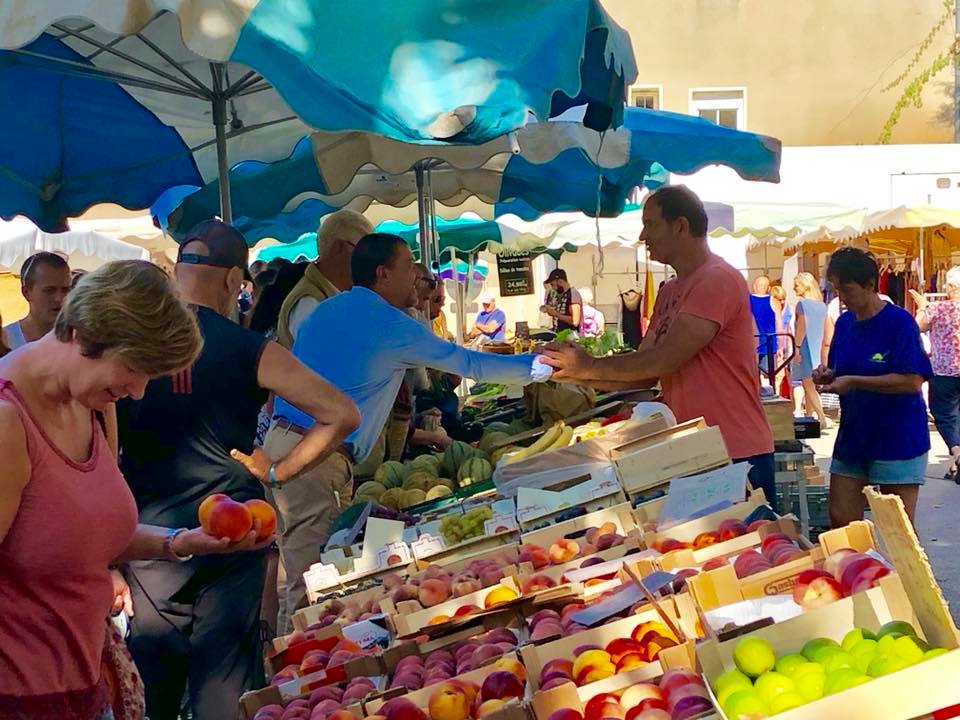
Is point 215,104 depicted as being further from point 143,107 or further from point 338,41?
point 338,41

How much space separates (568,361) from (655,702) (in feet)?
8.67

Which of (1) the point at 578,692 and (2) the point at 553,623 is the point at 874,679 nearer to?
(1) the point at 578,692

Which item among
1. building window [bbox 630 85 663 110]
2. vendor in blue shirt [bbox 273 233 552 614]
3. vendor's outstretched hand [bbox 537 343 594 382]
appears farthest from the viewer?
building window [bbox 630 85 663 110]

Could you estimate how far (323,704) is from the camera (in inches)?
106

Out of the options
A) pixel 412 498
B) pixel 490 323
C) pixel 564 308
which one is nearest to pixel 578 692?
pixel 412 498

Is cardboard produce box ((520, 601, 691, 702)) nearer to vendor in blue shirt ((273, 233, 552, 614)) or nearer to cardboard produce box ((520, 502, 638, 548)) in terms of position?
cardboard produce box ((520, 502, 638, 548))

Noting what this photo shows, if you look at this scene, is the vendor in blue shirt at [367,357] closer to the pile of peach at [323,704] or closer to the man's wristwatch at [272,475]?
the man's wristwatch at [272,475]

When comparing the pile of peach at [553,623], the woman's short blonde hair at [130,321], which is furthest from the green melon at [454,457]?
the woman's short blonde hair at [130,321]

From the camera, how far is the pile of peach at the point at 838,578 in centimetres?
237

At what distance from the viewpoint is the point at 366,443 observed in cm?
489

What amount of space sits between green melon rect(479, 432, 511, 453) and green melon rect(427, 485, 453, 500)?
62 centimetres

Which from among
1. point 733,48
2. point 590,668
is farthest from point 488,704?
point 733,48

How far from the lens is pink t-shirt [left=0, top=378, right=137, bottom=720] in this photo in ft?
7.18

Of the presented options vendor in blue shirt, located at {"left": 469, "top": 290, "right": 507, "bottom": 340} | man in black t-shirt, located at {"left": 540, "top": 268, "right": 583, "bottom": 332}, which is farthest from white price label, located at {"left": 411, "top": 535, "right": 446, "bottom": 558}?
vendor in blue shirt, located at {"left": 469, "top": 290, "right": 507, "bottom": 340}
